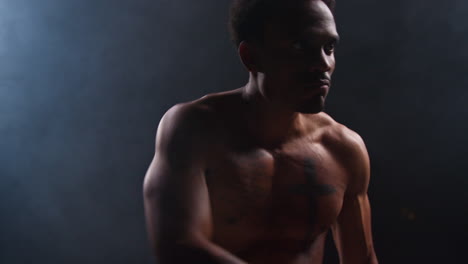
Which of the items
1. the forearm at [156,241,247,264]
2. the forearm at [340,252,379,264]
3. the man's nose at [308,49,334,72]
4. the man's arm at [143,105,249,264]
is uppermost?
the man's nose at [308,49,334,72]

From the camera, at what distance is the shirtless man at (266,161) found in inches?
31.0

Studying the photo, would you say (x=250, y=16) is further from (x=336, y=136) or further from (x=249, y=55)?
(x=336, y=136)

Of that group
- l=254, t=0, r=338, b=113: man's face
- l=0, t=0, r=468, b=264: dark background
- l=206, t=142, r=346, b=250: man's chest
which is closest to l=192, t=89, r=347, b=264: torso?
l=206, t=142, r=346, b=250: man's chest

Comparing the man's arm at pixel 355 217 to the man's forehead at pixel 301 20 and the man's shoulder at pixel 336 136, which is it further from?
the man's forehead at pixel 301 20

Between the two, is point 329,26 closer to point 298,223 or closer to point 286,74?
point 286,74

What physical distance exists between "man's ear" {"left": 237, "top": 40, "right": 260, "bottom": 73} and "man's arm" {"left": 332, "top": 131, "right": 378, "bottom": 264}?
0.23 meters

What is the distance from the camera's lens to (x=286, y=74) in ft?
2.75

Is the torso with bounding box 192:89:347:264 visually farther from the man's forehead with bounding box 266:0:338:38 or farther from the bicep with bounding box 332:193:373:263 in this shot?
the man's forehead with bounding box 266:0:338:38

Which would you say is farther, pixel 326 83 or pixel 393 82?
pixel 393 82

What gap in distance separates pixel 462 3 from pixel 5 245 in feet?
5.12

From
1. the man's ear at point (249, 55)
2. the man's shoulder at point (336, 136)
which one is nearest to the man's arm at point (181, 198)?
the man's ear at point (249, 55)

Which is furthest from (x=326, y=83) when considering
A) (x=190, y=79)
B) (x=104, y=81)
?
(x=104, y=81)

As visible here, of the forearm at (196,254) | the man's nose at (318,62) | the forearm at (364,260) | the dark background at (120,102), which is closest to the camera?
the forearm at (196,254)

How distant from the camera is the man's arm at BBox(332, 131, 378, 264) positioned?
3.12 feet
